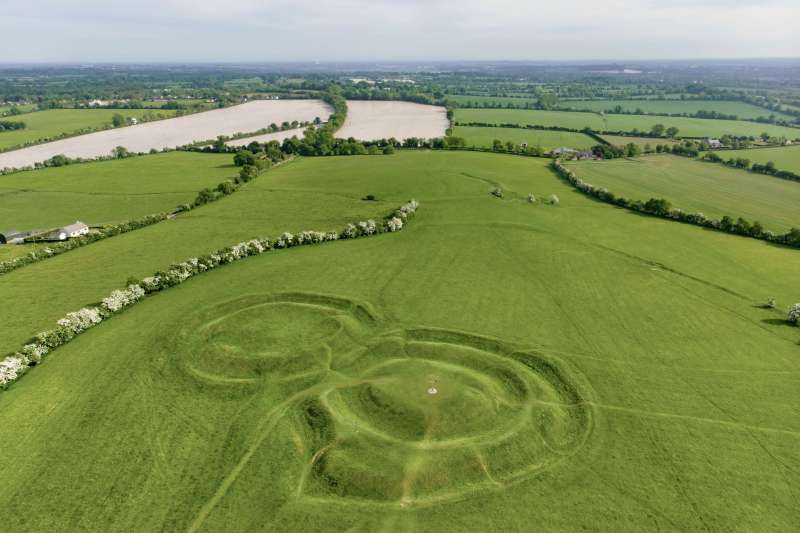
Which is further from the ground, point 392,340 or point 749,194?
point 749,194

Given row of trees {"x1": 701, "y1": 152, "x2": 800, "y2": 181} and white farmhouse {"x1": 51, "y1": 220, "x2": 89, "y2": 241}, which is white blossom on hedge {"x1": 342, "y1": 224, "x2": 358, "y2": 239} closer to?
white farmhouse {"x1": 51, "y1": 220, "x2": 89, "y2": 241}

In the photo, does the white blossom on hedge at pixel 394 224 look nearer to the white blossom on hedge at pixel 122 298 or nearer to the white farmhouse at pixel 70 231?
the white blossom on hedge at pixel 122 298

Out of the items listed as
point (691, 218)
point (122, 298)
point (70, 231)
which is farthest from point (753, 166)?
point (70, 231)

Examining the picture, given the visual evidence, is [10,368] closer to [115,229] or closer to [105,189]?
[115,229]

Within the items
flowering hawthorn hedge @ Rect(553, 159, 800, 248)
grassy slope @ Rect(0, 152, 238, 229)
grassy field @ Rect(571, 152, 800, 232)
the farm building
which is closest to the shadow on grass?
flowering hawthorn hedge @ Rect(553, 159, 800, 248)

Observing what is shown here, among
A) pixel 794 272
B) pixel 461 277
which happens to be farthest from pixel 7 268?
pixel 794 272

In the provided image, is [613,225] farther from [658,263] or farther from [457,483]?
[457,483]
